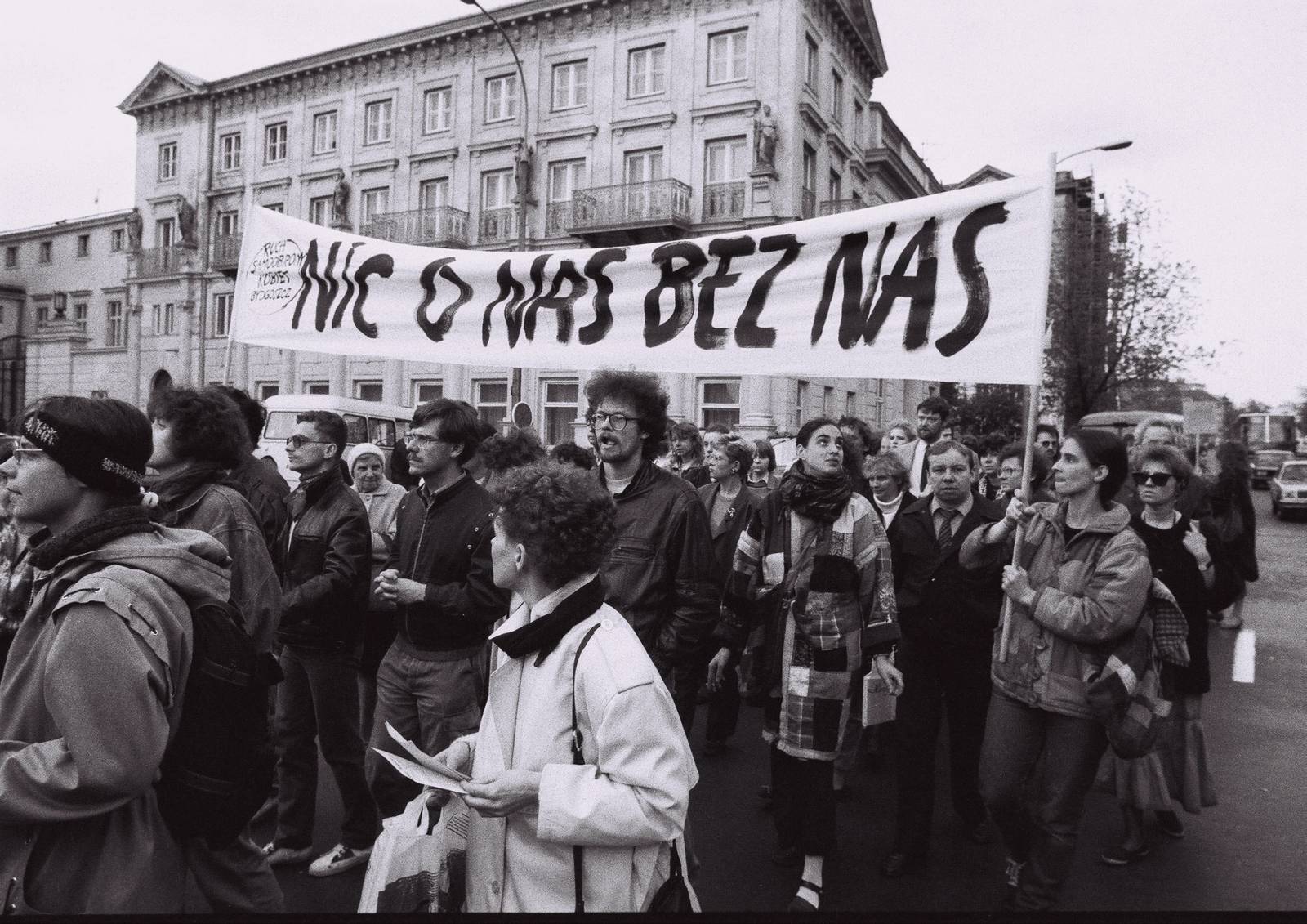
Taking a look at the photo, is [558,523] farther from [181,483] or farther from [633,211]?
[633,211]

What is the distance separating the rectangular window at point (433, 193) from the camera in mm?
30578

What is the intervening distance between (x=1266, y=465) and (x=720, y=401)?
94.1 ft

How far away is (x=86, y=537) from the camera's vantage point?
1.94 metres

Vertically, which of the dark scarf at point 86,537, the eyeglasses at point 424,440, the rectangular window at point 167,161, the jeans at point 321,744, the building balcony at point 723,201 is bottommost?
the jeans at point 321,744

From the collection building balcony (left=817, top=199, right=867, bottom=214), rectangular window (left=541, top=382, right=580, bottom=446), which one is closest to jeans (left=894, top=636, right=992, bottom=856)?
building balcony (left=817, top=199, right=867, bottom=214)

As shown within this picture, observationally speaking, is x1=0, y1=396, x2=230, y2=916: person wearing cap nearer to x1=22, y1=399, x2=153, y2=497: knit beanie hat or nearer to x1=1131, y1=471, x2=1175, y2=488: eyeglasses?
x1=22, y1=399, x2=153, y2=497: knit beanie hat

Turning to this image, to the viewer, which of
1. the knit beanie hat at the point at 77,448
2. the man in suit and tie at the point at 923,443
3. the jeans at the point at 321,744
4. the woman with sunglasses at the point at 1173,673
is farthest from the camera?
the man in suit and tie at the point at 923,443

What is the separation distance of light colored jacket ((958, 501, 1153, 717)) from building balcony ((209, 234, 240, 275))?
114 ft

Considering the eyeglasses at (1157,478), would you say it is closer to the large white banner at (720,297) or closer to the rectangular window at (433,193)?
the large white banner at (720,297)

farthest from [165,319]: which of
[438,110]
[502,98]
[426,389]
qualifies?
[502,98]

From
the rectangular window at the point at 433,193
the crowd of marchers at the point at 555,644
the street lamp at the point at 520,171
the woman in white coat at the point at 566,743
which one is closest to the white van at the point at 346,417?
the street lamp at the point at 520,171

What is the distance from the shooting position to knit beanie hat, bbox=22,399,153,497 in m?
2.04

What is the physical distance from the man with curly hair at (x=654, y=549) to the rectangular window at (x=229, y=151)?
36176mm

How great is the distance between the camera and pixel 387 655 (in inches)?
148
